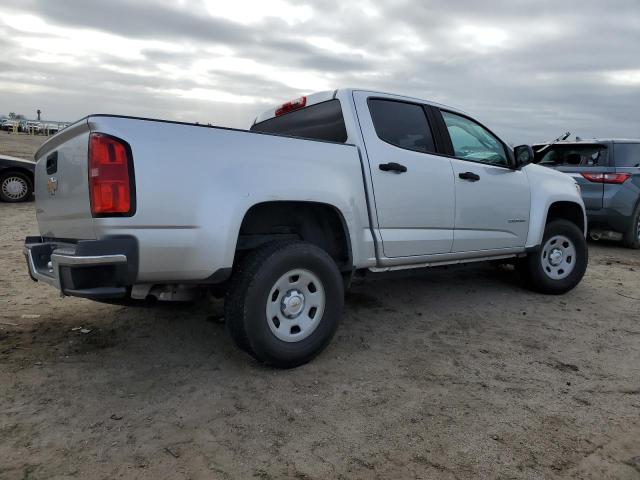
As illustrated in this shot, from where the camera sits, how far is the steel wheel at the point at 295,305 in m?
3.24

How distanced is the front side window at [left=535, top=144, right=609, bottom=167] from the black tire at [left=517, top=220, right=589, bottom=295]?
120 inches

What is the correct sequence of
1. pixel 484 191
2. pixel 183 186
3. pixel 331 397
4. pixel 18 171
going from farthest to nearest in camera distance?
pixel 18 171 → pixel 484 191 → pixel 331 397 → pixel 183 186

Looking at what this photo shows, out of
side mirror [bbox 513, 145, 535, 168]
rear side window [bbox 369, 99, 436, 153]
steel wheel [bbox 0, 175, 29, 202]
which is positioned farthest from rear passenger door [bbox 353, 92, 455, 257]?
steel wheel [bbox 0, 175, 29, 202]

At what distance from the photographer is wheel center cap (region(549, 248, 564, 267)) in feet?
18.0

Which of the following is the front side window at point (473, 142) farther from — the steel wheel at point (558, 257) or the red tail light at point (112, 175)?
the red tail light at point (112, 175)

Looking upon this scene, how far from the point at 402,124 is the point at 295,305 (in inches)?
72.7

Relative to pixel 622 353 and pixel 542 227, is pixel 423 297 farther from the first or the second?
pixel 622 353

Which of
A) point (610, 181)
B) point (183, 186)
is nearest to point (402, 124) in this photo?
point (183, 186)

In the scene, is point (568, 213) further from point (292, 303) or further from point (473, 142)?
point (292, 303)

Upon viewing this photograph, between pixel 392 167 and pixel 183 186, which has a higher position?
pixel 392 167

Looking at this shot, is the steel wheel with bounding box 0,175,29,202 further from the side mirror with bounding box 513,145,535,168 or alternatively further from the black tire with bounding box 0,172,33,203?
the side mirror with bounding box 513,145,535,168

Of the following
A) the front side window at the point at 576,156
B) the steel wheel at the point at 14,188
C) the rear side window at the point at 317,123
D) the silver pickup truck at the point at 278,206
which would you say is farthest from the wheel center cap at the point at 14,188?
the front side window at the point at 576,156

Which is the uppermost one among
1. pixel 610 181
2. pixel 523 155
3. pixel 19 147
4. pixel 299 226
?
pixel 19 147

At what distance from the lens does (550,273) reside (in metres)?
5.51
